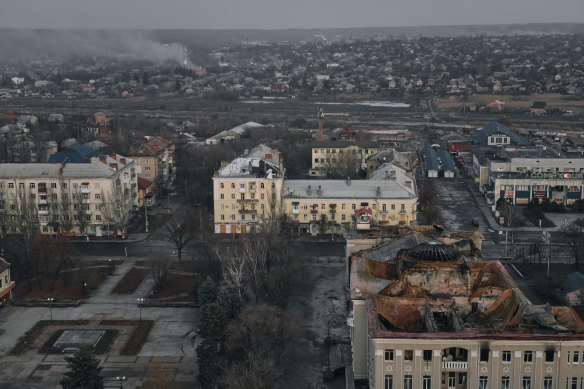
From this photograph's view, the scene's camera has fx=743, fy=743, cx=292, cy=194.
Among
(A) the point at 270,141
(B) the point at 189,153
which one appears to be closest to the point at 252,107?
(A) the point at 270,141

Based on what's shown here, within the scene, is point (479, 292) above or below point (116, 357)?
above

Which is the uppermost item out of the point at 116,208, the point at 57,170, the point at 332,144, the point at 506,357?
the point at 57,170

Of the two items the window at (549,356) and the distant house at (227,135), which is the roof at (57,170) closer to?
the distant house at (227,135)

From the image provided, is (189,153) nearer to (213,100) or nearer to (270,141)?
(270,141)

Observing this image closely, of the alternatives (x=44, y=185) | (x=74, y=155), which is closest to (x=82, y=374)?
(x=44, y=185)

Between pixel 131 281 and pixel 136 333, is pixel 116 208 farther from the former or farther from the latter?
pixel 136 333

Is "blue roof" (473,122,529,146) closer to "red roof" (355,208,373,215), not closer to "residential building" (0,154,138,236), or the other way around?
"red roof" (355,208,373,215)
